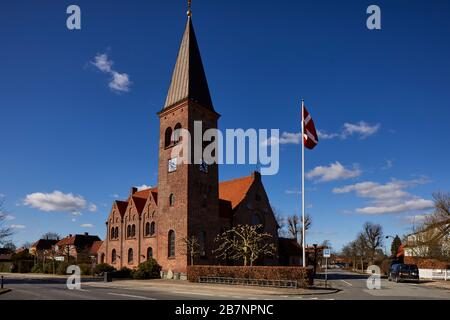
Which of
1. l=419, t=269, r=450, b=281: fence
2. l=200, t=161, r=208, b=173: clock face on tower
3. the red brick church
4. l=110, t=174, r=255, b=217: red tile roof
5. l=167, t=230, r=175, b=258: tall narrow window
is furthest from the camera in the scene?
l=419, t=269, r=450, b=281: fence

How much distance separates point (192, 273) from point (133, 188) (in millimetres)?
23490

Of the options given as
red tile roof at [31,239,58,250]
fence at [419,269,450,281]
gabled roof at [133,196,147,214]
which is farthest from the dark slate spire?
red tile roof at [31,239,58,250]

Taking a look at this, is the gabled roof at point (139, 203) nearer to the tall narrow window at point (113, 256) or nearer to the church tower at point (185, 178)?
the church tower at point (185, 178)

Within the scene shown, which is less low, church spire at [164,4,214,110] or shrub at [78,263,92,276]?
church spire at [164,4,214,110]

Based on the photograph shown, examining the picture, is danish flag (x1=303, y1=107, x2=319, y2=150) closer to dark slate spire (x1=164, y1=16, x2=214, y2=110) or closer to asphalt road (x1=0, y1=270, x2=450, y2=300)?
asphalt road (x1=0, y1=270, x2=450, y2=300)

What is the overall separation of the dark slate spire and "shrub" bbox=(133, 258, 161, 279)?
17.0 metres

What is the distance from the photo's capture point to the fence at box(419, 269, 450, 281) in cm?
4884

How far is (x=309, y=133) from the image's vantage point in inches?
1077

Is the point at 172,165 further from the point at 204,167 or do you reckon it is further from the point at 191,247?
the point at 191,247

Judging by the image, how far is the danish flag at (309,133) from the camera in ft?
89.5

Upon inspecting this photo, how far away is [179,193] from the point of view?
41344 millimetres

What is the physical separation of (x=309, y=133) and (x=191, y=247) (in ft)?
59.7
